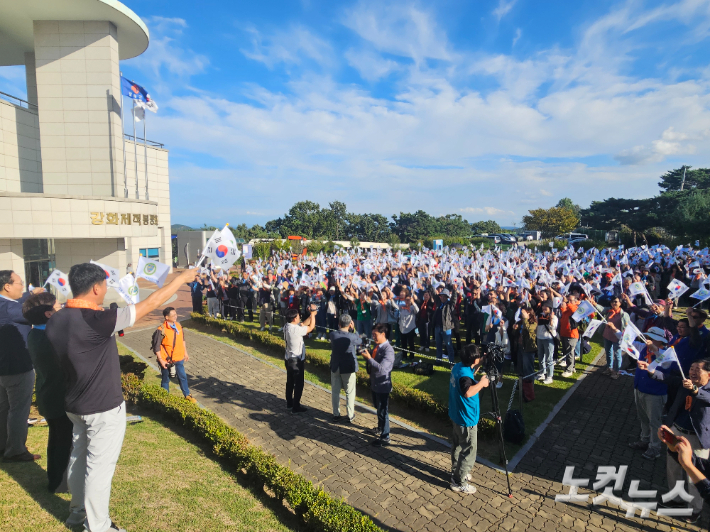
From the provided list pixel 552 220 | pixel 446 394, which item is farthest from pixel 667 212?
pixel 446 394

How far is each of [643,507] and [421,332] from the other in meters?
6.86

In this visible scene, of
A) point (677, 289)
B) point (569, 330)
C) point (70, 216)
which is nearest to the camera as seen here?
point (677, 289)

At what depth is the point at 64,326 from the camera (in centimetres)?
318

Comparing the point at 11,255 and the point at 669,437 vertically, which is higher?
the point at 11,255

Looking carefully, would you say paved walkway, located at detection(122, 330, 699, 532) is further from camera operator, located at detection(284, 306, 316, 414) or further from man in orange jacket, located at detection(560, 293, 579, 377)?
man in orange jacket, located at detection(560, 293, 579, 377)

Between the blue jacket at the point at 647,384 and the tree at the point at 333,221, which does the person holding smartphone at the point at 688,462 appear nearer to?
the blue jacket at the point at 647,384

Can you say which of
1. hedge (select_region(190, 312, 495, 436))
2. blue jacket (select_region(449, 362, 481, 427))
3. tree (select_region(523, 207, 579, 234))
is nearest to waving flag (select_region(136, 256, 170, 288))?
hedge (select_region(190, 312, 495, 436))

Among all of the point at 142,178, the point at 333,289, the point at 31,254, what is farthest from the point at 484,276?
the point at 142,178

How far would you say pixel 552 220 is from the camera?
1864 inches

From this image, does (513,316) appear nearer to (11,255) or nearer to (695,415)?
(695,415)

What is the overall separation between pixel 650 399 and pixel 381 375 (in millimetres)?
4132

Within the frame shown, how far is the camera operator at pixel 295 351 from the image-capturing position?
296 inches

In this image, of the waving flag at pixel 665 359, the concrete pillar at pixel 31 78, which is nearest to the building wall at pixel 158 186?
the concrete pillar at pixel 31 78

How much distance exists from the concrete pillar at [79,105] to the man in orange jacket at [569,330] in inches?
907
